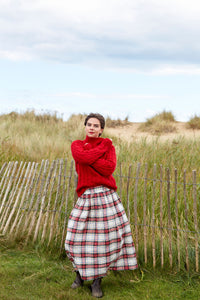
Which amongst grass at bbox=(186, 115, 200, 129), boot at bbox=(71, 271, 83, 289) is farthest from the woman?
grass at bbox=(186, 115, 200, 129)

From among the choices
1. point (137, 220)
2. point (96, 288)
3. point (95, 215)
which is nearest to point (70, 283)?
point (96, 288)

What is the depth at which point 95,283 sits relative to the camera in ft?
11.8

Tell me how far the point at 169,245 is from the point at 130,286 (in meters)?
0.64

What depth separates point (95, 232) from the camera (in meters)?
3.47

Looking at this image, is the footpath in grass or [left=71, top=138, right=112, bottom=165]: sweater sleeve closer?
[left=71, top=138, right=112, bottom=165]: sweater sleeve

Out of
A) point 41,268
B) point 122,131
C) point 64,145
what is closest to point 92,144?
point 41,268

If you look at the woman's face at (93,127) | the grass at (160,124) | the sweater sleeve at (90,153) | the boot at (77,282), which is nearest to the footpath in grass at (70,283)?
the boot at (77,282)

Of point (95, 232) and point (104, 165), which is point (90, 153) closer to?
point (104, 165)

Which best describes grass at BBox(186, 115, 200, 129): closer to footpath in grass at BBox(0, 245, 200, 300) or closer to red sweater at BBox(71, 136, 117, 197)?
footpath in grass at BBox(0, 245, 200, 300)

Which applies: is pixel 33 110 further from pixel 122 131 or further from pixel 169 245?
pixel 169 245

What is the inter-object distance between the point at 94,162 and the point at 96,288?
1308 millimetres

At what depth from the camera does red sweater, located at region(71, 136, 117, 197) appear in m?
3.45

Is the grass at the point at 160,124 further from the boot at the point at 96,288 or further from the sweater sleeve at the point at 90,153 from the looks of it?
the boot at the point at 96,288

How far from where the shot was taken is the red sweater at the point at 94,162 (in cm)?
345
